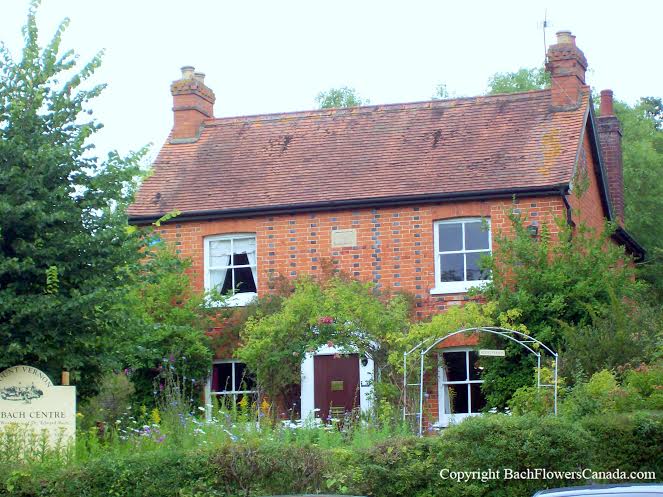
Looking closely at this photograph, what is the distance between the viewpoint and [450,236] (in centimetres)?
2217

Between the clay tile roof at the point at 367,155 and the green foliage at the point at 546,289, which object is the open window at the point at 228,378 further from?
the green foliage at the point at 546,289

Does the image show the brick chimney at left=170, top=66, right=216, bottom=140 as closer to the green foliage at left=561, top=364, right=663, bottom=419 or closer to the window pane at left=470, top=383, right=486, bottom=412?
the window pane at left=470, top=383, right=486, bottom=412

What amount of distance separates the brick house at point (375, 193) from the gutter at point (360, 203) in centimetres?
3

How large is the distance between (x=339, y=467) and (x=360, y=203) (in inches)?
429

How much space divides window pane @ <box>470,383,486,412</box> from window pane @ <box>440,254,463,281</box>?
2127 millimetres

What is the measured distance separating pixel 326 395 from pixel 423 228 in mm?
3809

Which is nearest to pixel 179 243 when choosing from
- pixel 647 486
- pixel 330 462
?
pixel 330 462

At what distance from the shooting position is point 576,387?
16.1m

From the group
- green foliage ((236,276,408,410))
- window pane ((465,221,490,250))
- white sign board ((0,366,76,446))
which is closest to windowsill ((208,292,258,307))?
green foliage ((236,276,408,410))

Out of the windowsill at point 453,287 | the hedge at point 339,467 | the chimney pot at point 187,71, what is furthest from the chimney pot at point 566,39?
the hedge at point 339,467

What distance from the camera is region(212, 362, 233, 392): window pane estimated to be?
74.6 ft

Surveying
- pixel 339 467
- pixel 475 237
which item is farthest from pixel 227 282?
pixel 339 467

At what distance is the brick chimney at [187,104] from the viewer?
85.5 ft

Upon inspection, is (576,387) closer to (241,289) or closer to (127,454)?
(127,454)
